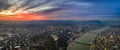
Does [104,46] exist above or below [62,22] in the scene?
below

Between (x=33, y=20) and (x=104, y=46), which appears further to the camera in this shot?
(x=33, y=20)

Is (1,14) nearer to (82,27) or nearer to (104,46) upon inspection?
(82,27)

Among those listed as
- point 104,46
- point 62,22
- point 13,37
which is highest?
point 62,22

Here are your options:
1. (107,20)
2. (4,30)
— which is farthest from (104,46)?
(4,30)

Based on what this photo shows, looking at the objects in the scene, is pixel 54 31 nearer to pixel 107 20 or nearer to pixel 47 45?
pixel 47 45

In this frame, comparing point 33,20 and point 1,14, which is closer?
point 1,14

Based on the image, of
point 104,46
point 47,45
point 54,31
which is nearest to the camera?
point 104,46

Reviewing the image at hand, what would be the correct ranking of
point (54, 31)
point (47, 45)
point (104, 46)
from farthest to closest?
point (54, 31)
point (47, 45)
point (104, 46)

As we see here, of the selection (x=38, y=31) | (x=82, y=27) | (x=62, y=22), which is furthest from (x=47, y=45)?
(x=82, y=27)

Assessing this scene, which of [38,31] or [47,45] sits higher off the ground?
[38,31]
